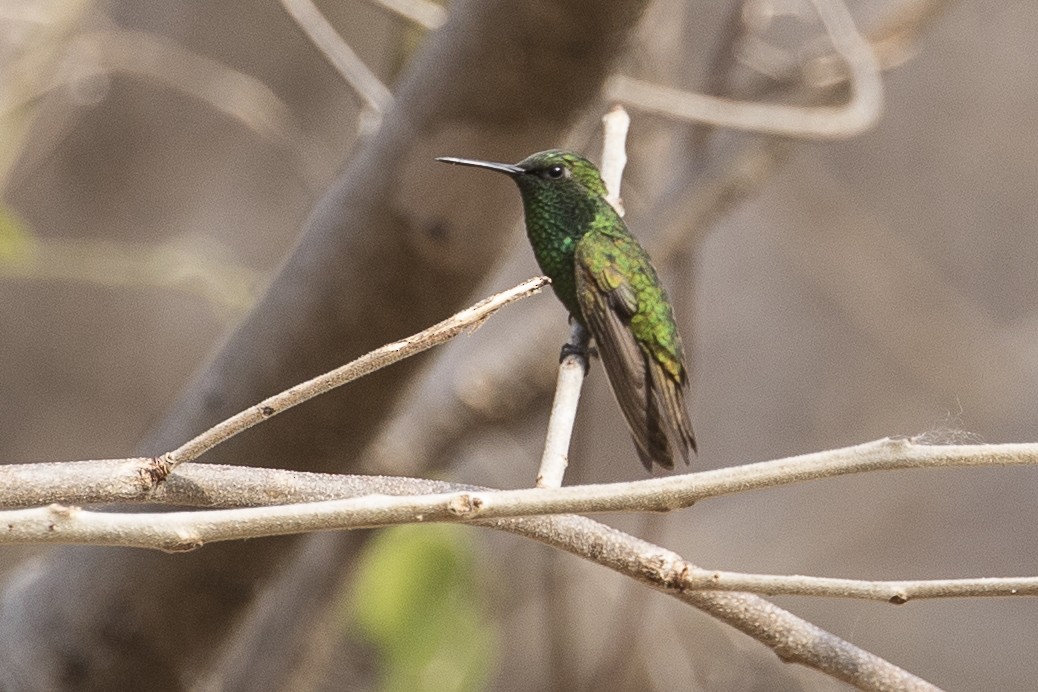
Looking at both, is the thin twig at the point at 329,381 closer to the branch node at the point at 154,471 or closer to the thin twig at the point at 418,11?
the branch node at the point at 154,471

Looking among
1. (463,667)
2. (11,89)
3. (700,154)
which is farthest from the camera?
(700,154)

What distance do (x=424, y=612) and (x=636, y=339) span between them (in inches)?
25.1

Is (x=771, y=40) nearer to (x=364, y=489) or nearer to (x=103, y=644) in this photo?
(x=103, y=644)

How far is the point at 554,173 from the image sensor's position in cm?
123

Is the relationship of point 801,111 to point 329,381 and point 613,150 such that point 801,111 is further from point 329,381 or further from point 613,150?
point 329,381

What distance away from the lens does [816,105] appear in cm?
251

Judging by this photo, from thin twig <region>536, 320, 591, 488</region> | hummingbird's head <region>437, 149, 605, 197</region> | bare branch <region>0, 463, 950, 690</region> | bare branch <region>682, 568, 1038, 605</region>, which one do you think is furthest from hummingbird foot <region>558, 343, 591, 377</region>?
bare branch <region>682, 568, 1038, 605</region>

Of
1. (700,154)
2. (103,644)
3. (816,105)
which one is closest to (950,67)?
(816,105)

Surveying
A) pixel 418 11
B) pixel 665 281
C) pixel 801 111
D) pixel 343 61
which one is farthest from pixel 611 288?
pixel 665 281

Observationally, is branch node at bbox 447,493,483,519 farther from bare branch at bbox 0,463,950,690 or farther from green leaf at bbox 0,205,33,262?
green leaf at bbox 0,205,33,262

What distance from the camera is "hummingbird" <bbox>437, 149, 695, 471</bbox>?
1.18 metres

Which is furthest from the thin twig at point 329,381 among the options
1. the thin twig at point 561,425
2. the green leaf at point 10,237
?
the green leaf at point 10,237

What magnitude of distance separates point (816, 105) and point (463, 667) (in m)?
1.39

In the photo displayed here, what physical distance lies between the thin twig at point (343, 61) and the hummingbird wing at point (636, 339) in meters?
0.48
